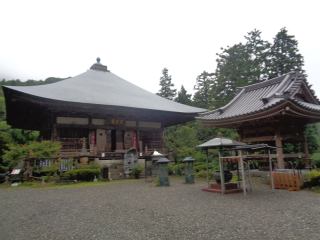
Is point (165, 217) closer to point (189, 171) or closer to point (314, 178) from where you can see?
point (189, 171)

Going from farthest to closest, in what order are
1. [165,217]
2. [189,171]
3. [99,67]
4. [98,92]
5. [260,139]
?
[99,67] → [98,92] → [189,171] → [260,139] → [165,217]

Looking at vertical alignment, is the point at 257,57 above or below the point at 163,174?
above

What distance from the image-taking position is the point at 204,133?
677 inches

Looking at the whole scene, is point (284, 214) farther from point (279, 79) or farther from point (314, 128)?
point (314, 128)

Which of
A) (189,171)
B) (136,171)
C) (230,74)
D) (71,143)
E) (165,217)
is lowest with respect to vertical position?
(165,217)

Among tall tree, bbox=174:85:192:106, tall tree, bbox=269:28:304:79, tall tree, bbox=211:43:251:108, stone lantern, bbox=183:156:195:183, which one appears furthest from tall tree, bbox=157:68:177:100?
stone lantern, bbox=183:156:195:183

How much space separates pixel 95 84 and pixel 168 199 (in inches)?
573

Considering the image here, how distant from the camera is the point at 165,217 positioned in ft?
15.5

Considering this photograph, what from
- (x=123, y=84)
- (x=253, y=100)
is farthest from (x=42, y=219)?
(x=123, y=84)

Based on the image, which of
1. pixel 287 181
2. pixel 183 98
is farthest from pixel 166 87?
pixel 287 181

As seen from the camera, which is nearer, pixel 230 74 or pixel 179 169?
pixel 179 169

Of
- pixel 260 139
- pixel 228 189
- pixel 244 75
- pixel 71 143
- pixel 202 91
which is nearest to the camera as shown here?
pixel 228 189

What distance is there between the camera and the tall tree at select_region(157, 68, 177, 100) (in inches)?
1490

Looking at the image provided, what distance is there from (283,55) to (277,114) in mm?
12917
